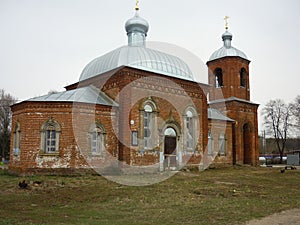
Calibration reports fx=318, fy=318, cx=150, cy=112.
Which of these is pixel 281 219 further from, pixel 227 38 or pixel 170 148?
pixel 227 38

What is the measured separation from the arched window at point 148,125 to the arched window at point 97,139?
99.9 inches

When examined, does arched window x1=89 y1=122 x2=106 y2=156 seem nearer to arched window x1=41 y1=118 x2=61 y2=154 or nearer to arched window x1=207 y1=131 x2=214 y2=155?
arched window x1=41 y1=118 x2=61 y2=154

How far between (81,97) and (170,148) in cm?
635

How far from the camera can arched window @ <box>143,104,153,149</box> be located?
59.9ft

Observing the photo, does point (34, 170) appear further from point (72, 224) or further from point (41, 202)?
point (72, 224)

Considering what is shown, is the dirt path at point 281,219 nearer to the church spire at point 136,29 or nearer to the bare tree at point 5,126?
the church spire at point 136,29

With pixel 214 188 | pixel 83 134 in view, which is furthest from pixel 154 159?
pixel 214 188

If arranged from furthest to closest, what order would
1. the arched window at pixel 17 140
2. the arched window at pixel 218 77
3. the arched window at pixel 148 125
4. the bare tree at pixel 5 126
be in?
the bare tree at pixel 5 126 → the arched window at pixel 218 77 → the arched window at pixel 148 125 → the arched window at pixel 17 140

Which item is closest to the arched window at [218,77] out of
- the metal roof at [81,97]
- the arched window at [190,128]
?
the arched window at [190,128]

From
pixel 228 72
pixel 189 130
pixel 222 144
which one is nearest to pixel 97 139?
pixel 189 130

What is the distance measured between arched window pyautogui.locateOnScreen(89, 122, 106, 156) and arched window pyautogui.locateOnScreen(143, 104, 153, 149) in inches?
99.9

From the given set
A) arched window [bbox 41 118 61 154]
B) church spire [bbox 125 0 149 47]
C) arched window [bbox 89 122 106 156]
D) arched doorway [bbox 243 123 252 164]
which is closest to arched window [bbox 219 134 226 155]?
arched doorway [bbox 243 123 252 164]

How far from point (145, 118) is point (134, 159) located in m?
2.54

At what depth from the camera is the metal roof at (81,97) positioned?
16.4 m
